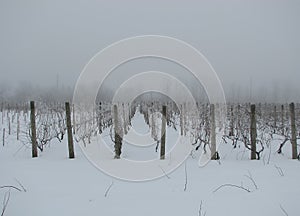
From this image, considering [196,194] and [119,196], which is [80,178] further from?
[196,194]

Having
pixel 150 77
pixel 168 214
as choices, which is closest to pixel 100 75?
pixel 150 77

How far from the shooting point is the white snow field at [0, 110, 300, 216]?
261 cm

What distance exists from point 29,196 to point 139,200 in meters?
1.44

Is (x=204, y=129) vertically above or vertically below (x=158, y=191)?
above

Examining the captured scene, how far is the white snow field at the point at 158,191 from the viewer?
2613 millimetres

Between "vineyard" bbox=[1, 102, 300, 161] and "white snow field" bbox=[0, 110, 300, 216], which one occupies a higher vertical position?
"vineyard" bbox=[1, 102, 300, 161]

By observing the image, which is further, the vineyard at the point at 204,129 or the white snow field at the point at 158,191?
the vineyard at the point at 204,129

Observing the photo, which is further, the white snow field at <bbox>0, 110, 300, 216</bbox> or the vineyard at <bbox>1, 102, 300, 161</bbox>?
the vineyard at <bbox>1, 102, 300, 161</bbox>

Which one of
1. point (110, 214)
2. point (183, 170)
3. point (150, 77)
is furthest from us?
point (150, 77)

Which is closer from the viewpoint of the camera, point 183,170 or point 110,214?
point 110,214

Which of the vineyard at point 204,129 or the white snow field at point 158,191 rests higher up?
the vineyard at point 204,129

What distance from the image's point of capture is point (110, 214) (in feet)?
8.27

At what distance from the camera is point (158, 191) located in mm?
3203

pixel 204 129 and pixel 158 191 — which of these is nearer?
pixel 158 191
